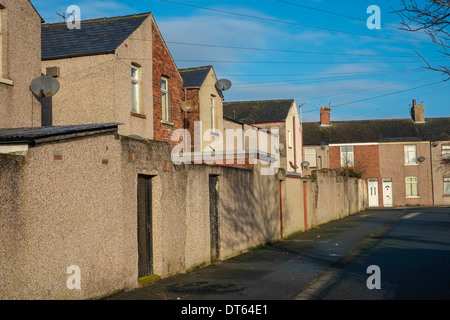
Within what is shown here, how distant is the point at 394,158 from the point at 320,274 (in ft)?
154

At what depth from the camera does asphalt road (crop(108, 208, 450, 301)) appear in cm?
959

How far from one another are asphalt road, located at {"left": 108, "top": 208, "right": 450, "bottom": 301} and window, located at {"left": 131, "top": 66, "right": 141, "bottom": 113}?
6368mm

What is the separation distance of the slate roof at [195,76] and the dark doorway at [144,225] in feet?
43.6

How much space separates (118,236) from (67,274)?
1.61 m

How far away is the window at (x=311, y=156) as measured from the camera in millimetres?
55594

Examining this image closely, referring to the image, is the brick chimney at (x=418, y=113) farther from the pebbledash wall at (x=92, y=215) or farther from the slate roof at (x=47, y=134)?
the slate roof at (x=47, y=134)

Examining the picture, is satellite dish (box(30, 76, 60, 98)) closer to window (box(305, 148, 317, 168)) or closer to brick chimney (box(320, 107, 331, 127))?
window (box(305, 148, 317, 168))

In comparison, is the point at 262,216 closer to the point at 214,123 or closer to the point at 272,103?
the point at 214,123

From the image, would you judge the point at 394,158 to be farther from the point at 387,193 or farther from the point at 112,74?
the point at 112,74

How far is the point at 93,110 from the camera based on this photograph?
18.3m

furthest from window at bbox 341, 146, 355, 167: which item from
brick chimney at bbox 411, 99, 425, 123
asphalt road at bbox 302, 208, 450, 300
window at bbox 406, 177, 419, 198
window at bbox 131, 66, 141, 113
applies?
window at bbox 131, 66, 141, 113

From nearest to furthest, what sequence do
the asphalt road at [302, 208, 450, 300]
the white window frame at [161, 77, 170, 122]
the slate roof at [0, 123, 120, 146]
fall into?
the slate roof at [0, 123, 120, 146] < the asphalt road at [302, 208, 450, 300] < the white window frame at [161, 77, 170, 122]

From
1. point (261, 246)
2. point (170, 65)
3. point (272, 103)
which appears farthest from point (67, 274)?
point (272, 103)

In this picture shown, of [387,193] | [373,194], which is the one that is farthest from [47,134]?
[387,193]
